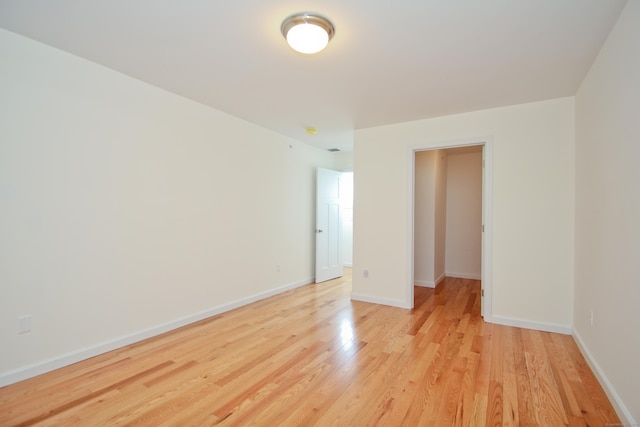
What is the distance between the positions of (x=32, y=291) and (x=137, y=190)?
3.52 ft

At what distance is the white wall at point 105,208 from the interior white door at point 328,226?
1.52 m

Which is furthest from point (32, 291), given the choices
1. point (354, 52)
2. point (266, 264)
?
point (354, 52)

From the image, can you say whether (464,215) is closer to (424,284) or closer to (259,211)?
(424,284)

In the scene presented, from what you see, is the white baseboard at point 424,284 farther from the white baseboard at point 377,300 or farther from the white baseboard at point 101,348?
the white baseboard at point 101,348

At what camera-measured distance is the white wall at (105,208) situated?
216 cm

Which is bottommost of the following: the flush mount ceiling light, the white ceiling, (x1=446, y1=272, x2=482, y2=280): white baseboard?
(x1=446, y1=272, x2=482, y2=280): white baseboard

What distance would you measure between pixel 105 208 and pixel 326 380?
2.30 m

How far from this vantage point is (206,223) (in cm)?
351

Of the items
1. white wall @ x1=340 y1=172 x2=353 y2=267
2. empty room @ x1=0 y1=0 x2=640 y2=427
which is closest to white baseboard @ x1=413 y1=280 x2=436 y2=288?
empty room @ x1=0 y1=0 x2=640 y2=427

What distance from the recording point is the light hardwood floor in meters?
1.80

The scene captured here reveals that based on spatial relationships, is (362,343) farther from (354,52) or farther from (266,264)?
(354,52)

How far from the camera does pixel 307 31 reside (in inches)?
75.4

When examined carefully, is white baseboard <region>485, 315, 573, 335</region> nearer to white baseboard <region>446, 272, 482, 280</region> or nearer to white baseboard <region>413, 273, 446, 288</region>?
white baseboard <region>413, 273, 446, 288</region>

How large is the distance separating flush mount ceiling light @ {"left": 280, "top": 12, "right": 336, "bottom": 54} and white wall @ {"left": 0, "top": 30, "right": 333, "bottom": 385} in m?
1.72
